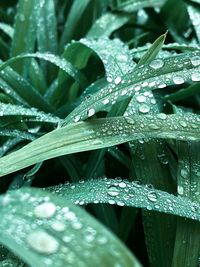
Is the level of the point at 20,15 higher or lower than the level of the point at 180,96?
higher

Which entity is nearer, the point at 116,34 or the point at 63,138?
the point at 63,138

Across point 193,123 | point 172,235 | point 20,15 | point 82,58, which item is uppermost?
point 20,15

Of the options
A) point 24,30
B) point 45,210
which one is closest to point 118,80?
point 45,210

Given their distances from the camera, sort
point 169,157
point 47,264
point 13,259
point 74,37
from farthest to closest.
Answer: point 74,37
point 169,157
point 13,259
point 47,264

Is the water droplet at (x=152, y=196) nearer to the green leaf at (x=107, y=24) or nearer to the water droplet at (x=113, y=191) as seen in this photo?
the water droplet at (x=113, y=191)

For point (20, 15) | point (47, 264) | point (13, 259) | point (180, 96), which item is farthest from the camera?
point (20, 15)

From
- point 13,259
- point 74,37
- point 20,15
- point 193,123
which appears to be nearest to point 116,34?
point 74,37

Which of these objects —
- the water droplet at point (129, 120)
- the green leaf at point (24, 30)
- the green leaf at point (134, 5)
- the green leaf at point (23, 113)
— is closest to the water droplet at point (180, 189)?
the water droplet at point (129, 120)

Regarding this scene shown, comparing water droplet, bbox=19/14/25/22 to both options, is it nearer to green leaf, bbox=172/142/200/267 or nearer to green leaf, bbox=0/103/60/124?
green leaf, bbox=0/103/60/124

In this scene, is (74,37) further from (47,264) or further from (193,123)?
(47,264)
